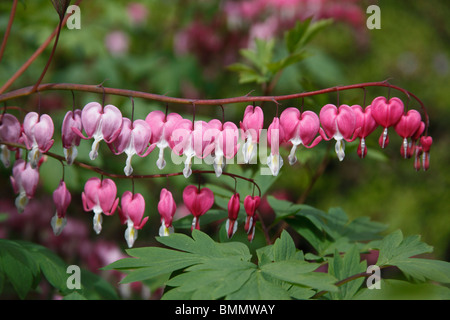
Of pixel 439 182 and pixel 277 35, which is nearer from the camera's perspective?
pixel 277 35

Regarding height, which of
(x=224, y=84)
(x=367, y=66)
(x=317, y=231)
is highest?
(x=367, y=66)

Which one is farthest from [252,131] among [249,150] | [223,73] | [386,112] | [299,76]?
[223,73]

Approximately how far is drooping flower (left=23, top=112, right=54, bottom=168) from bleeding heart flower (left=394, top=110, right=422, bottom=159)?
748 millimetres

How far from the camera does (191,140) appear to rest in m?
1.00

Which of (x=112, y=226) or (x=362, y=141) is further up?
(x=362, y=141)

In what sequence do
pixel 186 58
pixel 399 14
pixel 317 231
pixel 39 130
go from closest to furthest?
1. pixel 39 130
2. pixel 317 231
3. pixel 186 58
4. pixel 399 14

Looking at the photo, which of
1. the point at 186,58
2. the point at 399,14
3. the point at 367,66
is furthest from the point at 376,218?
the point at 399,14

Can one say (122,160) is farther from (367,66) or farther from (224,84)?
(367,66)

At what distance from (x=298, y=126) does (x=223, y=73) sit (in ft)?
7.60

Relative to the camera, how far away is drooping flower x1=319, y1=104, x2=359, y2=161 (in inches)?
39.3

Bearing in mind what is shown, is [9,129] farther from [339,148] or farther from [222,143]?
[339,148]

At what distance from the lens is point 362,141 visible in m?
1.00

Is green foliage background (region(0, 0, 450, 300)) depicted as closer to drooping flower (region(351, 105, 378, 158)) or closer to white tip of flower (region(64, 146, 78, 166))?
white tip of flower (region(64, 146, 78, 166))

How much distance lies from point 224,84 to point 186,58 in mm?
373
